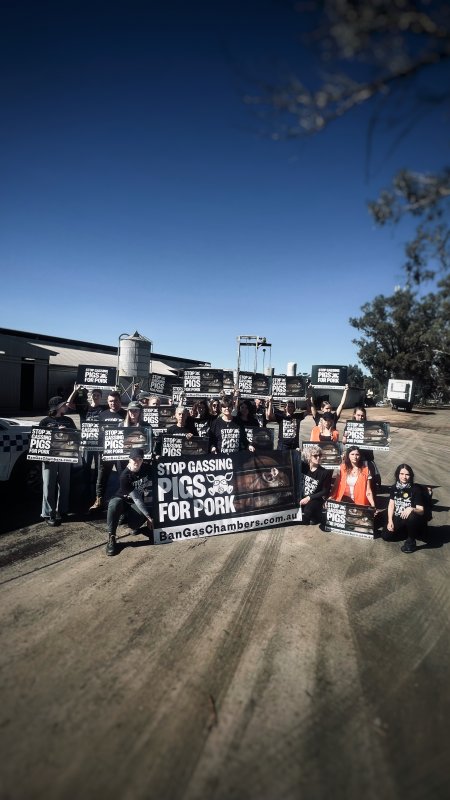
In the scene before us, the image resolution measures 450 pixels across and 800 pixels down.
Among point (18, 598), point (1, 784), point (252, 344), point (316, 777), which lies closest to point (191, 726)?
point (316, 777)

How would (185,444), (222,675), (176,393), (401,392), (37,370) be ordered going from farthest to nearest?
(401,392), (37,370), (176,393), (185,444), (222,675)

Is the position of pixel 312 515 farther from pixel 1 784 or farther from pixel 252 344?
pixel 252 344

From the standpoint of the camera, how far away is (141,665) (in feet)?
11.3

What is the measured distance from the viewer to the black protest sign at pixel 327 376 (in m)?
10.3

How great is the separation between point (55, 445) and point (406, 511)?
5.76 metres

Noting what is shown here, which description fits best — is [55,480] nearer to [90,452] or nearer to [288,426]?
[90,452]

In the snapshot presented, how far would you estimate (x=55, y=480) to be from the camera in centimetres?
697

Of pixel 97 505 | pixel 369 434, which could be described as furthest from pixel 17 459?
pixel 369 434

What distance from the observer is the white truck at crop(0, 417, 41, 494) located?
23.9 feet

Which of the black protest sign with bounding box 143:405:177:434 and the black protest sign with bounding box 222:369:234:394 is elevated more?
the black protest sign with bounding box 222:369:234:394

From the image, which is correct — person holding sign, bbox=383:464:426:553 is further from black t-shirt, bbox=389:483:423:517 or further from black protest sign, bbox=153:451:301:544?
black protest sign, bbox=153:451:301:544

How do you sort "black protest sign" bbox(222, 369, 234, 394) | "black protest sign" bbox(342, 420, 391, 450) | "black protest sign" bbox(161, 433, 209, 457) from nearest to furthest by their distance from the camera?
Result: 1. "black protest sign" bbox(342, 420, 391, 450)
2. "black protest sign" bbox(161, 433, 209, 457)
3. "black protest sign" bbox(222, 369, 234, 394)

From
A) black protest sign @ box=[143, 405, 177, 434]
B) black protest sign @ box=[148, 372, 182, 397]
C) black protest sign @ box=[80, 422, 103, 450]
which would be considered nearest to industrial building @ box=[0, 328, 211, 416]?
black protest sign @ box=[148, 372, 182, 397]

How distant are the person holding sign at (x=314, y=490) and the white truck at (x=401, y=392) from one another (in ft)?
123
